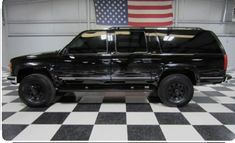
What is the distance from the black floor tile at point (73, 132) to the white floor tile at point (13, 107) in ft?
4.22

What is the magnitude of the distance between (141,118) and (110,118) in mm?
481

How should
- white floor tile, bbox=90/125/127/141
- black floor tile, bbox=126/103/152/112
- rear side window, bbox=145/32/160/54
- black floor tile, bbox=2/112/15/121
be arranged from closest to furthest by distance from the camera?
1. white floor tile, bbox=90/125/127/141
2. black floor tile, bbox=2/112/15/121
3. black floor tile, bbox=126/103/152/112
4. rear side window, bbox=145/32/160/54

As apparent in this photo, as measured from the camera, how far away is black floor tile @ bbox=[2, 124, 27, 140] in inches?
102

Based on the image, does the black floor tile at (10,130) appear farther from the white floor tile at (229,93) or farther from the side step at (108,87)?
the white floor tile at (229,93)

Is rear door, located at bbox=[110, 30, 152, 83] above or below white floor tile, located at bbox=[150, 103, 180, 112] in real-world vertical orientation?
above

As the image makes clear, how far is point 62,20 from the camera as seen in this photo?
8.05 meters

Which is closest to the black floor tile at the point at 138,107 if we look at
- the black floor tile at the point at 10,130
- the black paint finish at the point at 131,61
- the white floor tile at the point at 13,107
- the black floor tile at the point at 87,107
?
the black paint finish at the point at 131,61

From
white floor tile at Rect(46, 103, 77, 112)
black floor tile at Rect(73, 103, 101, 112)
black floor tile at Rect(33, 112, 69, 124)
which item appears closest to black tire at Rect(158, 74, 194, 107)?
black floor tile at Rect(73, 103, 101, 112)

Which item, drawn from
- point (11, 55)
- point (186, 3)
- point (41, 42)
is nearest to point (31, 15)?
point (41, 42)

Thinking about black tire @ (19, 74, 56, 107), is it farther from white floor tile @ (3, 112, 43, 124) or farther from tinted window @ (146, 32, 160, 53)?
tinted window @ (146, 32, 160, 53)

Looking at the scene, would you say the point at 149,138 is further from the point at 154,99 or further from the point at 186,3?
the point at 186,3

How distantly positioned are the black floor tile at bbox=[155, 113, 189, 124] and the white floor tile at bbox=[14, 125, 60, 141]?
5.03 ft

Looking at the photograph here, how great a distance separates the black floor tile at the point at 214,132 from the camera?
8.37 ft

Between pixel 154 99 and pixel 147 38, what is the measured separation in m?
1.31
